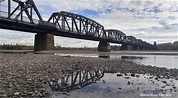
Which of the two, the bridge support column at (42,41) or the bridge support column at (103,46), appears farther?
the bridge support column at (103,46)

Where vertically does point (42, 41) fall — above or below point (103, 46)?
above

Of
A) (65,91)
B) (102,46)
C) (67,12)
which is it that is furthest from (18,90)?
(102,46)

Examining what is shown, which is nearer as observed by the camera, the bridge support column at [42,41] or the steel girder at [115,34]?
the bridge support column at [42,41]

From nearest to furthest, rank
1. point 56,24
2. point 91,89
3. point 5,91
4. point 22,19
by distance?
point 5,91
point 91,89
point 22,19
point 56,24

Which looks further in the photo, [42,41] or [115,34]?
[115,34]

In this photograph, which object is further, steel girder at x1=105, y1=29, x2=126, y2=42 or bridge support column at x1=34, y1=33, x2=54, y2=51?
steel girder at x1=105, y1=29, x2=126, y2=42

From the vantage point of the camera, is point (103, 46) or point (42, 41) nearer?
point (42, 41)

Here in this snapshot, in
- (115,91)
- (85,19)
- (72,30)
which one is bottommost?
(115,91)

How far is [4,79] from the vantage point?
12.9m

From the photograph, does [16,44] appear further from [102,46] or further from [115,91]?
[115,91]

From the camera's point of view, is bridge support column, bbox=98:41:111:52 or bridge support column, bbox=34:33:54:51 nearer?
bridge support column, bbox=34:33:54:51

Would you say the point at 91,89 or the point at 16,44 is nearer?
Answer: the point at 91,89

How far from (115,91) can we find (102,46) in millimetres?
114768

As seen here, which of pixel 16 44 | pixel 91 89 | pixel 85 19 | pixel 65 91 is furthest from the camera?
pixel 16 44
